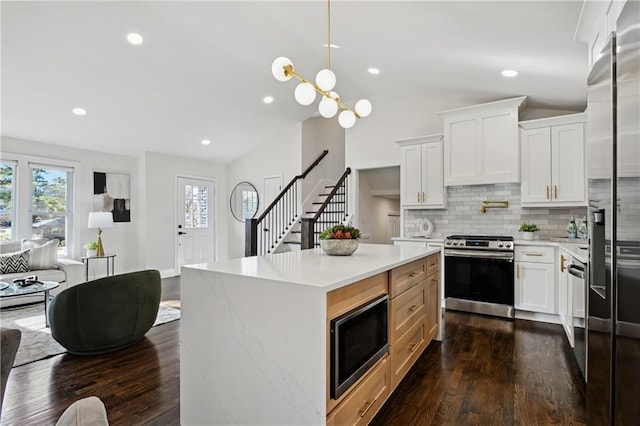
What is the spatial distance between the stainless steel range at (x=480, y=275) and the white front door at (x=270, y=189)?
13.8 feet

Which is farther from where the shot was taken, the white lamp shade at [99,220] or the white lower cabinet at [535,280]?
the white lamp shade at [99,220]

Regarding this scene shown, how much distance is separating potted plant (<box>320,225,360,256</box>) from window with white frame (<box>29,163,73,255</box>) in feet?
18.2

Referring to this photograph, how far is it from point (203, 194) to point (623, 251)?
7565 mm

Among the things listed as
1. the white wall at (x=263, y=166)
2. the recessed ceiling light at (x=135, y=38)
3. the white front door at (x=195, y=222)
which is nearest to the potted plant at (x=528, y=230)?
the white wall at (x=263, y=166)

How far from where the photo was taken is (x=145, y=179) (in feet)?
21.7

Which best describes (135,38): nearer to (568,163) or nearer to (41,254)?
(41,254)

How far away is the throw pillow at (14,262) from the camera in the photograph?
4.55 meters

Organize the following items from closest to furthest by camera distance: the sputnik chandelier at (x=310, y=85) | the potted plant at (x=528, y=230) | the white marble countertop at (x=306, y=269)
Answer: the white marble countertop at (x=306, y=269), the sputnik chandelier at (x=310, y=85), the potted plant at (x=528, y=230)

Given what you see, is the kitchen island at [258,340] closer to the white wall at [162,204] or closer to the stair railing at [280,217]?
the stair railing at [280,217]

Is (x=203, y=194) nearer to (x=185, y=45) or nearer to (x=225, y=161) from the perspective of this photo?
(x=225, y=161)

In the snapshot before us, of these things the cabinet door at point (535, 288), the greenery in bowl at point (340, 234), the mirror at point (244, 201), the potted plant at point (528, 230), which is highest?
the mirror at point (244, 201)

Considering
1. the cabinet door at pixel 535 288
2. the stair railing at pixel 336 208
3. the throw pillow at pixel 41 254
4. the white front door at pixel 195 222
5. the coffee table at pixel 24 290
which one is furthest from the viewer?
the white front door at pixel 195 222

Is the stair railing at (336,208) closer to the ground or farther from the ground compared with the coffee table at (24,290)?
farther from the ground

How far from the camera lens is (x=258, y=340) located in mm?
1631
